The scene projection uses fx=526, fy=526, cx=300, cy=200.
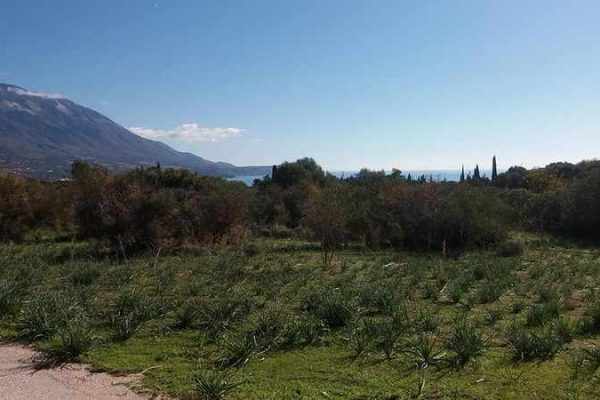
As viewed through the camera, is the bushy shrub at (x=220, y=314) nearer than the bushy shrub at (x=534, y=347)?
No

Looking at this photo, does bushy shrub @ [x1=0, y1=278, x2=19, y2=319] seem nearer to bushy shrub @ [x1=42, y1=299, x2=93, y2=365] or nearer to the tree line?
bushy shrub @ [x1=42, y1=299, x2=93, y2=365]

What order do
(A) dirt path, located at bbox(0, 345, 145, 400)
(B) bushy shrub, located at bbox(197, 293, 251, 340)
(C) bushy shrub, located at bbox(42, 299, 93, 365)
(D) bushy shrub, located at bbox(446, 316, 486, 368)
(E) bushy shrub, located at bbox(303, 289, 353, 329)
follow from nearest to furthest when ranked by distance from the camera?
(A) dirt path, located at bbox(0, 345, 145, 400) < (D) bushy shrub, located at bbox(446, 316, 486, 368) < (C) bushy shrub, located at bbox(42, 299, 93, 365) < (B) bushy shrub, located at bbox(197, 293, 251, 340) < (E) bushy shrub, located at bbox(303, 289, 353, 329)

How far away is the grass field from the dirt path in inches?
10.5

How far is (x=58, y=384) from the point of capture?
5848 mm

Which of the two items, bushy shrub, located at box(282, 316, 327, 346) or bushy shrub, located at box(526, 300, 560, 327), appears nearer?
bushy shrub, located at box(282, 316, 327, 346)

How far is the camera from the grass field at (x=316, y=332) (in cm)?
571

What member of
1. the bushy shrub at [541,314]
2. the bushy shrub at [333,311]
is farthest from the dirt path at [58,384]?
the bushy shrub at [541,314]

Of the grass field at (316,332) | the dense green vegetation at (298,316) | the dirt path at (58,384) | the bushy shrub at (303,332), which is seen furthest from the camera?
the bushy shrub at (303,332)

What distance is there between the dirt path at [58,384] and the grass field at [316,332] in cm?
27

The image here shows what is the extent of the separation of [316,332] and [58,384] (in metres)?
3.31

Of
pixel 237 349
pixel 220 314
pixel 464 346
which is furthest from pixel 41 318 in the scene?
pixel 464 346

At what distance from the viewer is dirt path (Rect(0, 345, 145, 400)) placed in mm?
5520

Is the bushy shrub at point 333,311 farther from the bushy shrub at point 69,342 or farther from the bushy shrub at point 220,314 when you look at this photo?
the bushy shrub at point 69,342

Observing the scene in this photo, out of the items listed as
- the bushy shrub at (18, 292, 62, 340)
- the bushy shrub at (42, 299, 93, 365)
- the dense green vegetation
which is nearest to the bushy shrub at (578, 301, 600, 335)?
the dense green vegetation
